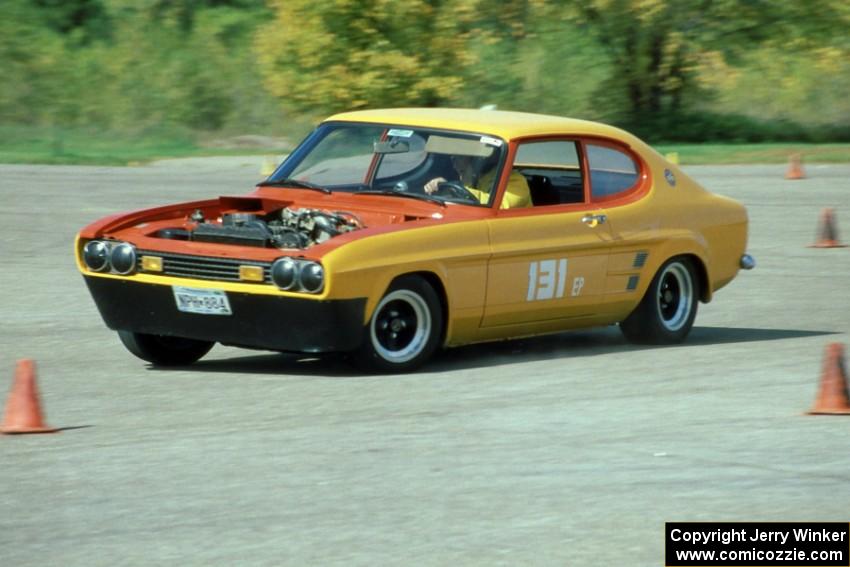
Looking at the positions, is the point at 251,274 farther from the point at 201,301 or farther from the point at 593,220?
the point at 593,220

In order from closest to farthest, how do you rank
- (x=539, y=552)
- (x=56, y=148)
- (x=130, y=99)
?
(x=539, y=552) < (x=56, y=148) < (x=130, y=99)

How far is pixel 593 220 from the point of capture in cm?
1064

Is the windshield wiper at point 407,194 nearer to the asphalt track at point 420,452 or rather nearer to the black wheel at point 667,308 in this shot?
the asphalt track at point 420,452

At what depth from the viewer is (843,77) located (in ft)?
127

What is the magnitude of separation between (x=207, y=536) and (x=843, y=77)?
115ft

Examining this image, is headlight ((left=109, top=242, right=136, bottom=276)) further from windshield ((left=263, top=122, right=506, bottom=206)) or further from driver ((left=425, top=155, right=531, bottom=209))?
driver ((left=425, top=155, right=531, bottom=209))

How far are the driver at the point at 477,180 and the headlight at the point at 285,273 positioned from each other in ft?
5.11

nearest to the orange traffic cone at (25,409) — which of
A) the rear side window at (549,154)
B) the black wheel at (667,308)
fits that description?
the rear side window at (549,154)

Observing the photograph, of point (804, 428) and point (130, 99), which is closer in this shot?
point (804, 428)

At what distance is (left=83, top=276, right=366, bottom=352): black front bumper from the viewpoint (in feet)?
29.9

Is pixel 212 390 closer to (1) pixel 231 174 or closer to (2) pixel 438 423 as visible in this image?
(2) pixel 438 423

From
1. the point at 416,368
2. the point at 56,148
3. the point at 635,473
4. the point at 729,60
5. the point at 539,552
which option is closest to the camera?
the point at 539,552

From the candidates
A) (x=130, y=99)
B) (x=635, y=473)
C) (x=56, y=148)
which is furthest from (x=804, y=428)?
(x=130, y=99)

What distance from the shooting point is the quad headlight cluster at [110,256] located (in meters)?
9.63
